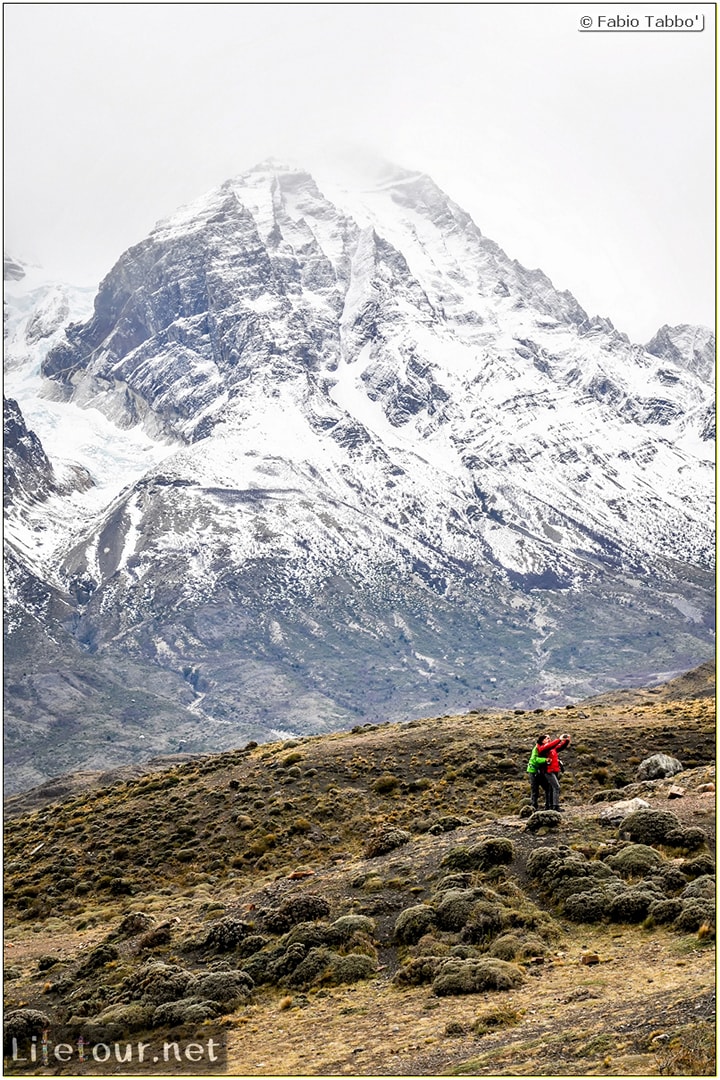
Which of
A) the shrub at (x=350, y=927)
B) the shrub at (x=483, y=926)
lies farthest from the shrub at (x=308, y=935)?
the shrub at (x=483, y=926)

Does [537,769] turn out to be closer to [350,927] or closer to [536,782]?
[536,782]

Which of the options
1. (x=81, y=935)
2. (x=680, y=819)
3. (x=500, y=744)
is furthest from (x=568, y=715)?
(x=81, y=935)

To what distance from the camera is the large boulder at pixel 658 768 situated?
148ft

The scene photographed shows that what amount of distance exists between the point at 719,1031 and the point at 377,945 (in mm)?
13787

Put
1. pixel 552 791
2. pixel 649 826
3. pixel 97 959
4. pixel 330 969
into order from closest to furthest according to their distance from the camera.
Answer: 1. pixel 330 969
2. pixel 649 826
3. pixel 97 959
4. pixel 552 791

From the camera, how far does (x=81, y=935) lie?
1533 inches

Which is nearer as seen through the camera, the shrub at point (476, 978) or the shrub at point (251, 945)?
the shrub at point (476, 978)

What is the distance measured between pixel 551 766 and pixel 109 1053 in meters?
17.9

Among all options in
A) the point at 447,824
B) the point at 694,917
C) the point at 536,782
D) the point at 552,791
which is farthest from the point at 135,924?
the point at 694,917

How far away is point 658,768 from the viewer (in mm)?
45344

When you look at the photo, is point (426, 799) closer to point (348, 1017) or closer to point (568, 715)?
point (568, 715)

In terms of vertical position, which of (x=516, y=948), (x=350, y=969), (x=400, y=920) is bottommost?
(x=350, y=969)

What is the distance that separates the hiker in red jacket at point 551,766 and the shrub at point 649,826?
314 centimetres

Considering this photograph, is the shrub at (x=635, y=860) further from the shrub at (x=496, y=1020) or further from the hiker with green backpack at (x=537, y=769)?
the shrub at (x=496, y=1020)
